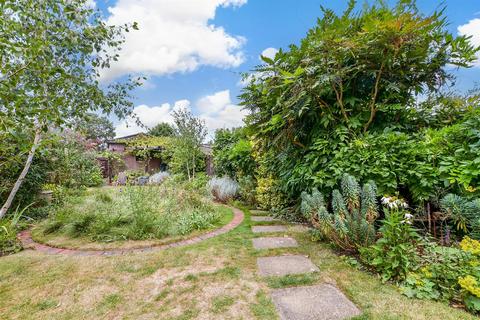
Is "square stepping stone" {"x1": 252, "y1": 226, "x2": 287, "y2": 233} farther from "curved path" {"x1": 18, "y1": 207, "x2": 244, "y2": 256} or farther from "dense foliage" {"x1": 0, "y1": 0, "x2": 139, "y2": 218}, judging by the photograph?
"dense foliage" {"x1": 0, "y1": 0, "x2": 139, "y2": 218}

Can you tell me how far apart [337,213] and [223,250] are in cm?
178

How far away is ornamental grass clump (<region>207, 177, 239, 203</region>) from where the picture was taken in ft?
24.6

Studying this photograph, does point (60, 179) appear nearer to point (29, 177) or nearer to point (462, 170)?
point (29, 177)

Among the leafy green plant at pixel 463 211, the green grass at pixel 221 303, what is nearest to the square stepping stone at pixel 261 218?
the green grass at pixel 221 303

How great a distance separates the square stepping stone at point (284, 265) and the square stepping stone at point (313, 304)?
0.36m

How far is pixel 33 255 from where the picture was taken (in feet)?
10.7

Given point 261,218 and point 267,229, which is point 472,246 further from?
point 261,218

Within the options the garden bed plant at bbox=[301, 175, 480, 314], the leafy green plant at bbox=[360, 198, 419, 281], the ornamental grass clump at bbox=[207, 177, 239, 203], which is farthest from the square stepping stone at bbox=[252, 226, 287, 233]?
the ornamental grass clump at bbox=[207, 177, 239, 203]

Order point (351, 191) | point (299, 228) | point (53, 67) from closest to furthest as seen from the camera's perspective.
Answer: point (53, 67)
point (351, 191)
point (299, 228)

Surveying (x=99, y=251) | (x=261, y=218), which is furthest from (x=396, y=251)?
(x=99, y=251)

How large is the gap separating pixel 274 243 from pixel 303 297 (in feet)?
4.97

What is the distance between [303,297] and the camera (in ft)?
6.89

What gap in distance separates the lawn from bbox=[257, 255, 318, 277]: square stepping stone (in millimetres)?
111

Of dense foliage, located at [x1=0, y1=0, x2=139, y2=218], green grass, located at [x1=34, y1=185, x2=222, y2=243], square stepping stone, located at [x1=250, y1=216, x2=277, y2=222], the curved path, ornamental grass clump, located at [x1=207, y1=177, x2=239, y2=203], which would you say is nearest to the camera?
dense foliage, located at [x1=0, y1=0, x2=139, y2=218]
